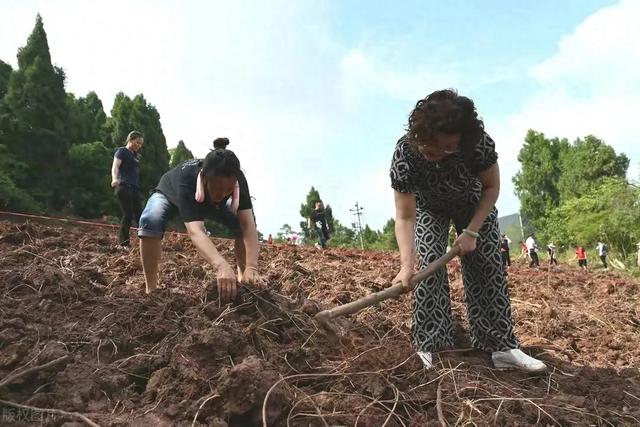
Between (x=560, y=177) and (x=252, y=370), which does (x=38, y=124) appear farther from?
(x=560, y=177)

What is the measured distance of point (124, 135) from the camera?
29.2 meters

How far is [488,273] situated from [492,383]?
2.03 feet

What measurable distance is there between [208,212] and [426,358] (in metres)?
1.42

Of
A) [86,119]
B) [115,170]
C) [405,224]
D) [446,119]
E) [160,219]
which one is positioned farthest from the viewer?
[86,119]

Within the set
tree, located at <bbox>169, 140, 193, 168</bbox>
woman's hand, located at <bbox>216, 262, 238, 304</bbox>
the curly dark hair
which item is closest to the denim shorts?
woman's hand, located at <bbox>216, 262, 238, 304</bbox>

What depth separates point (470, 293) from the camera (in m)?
3.07

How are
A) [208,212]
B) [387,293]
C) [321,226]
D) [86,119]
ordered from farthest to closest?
[86,119] → [321,226] → [208,212] → [387,293]

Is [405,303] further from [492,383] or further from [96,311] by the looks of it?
[96,311]

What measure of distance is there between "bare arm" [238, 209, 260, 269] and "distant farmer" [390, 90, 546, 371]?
2.80 feet

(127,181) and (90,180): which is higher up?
(90,180)

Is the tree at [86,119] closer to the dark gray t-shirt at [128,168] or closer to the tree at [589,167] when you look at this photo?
the dark gray t-shirt at [128,168]

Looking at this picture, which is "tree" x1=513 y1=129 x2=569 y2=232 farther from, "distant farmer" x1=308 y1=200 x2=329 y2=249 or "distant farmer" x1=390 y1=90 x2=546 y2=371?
"distant farmer" x1=390 y1=90 x2=546 y2=371

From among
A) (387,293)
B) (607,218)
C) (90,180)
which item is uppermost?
(90,180)

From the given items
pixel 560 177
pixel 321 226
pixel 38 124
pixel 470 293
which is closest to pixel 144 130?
pixel 38 124
